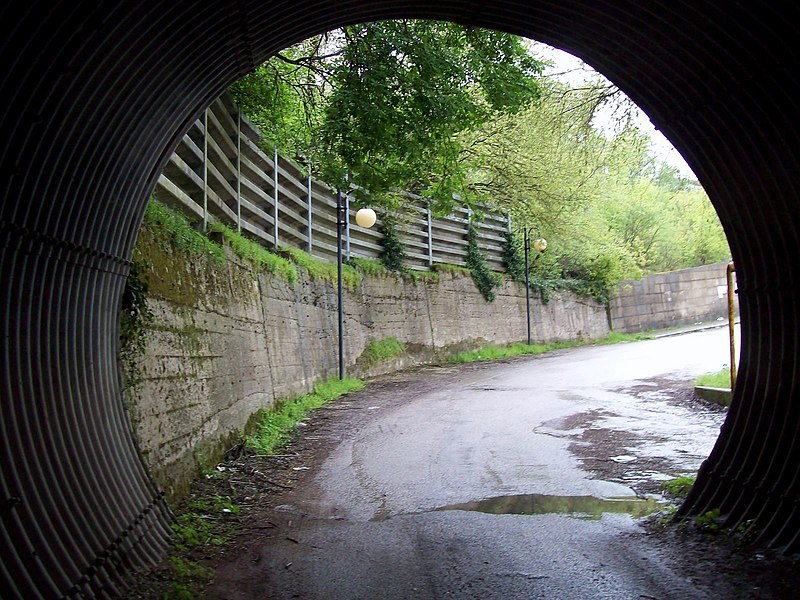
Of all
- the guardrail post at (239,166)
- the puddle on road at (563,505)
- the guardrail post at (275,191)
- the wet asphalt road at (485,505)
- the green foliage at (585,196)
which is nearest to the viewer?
the wet asphalt road at (485,505)

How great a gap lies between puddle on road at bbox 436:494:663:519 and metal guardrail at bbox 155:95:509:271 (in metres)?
4.84

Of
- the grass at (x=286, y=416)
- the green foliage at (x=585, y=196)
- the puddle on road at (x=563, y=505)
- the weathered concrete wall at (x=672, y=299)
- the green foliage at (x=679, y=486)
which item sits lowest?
the puddle on road at (x=563, y=505)

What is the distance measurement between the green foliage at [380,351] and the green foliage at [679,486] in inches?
466

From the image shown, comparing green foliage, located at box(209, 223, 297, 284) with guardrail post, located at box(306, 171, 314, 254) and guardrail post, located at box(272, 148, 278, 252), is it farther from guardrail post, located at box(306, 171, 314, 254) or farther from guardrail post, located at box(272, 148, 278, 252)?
guardrail post, located at box(306, 171, 314, 254)

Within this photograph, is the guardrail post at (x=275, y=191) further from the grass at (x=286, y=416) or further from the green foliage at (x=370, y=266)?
the green foliage at (x=370, y=266)

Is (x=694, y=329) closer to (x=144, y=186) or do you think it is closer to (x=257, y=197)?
(x=257, y=197)

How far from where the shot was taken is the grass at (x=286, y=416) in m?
9.60

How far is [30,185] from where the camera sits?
156 inches

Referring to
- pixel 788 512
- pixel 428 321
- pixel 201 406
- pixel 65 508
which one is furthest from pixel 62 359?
pixel 428 321

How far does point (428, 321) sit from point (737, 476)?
56.4 feet

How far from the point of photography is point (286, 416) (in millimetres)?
11578

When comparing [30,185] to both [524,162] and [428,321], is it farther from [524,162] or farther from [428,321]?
[524,162]

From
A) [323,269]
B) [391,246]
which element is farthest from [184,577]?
[391,246]

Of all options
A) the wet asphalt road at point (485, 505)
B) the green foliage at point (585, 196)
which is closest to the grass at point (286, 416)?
the wet asphalt road at point (485, 505)
